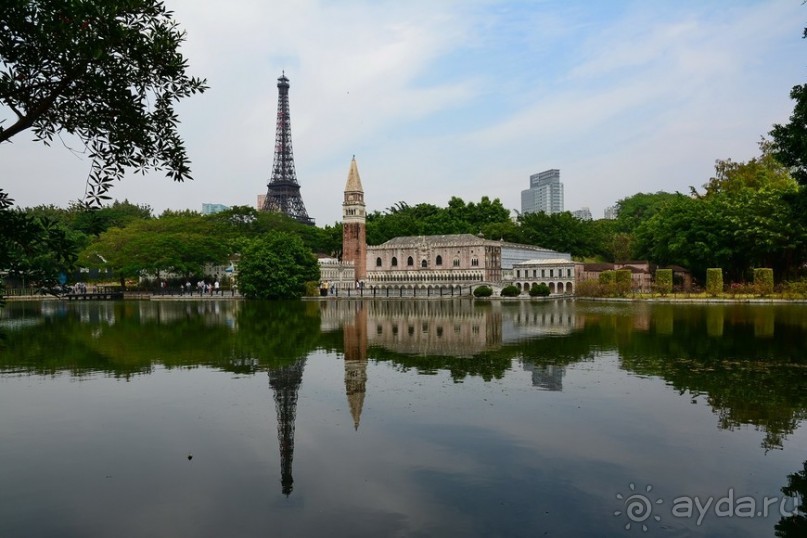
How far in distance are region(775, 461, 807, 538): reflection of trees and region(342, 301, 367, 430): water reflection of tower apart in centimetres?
654

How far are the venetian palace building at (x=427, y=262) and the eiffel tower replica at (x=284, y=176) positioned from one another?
3799cm

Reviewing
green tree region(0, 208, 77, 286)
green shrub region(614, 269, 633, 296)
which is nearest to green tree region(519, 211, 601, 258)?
green shrub region(614, 269, 633, 296)

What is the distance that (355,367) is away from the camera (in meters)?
17.8

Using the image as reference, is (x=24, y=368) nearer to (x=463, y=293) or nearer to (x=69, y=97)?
(x=69, y=97)

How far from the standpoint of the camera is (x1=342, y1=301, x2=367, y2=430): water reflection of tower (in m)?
13.2

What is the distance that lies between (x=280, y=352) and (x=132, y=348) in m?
5.92

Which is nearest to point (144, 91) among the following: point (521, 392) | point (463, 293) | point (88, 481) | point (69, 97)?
point (69, 97)

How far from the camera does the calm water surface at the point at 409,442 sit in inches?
301

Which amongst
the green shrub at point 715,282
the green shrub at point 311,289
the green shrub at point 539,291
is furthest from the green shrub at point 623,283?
the green shrub at point 311,289

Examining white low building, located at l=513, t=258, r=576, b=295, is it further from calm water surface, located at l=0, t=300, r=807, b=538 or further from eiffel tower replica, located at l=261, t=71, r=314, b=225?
eiffel tower replica, located at l=261, t=71, r=314, b=225

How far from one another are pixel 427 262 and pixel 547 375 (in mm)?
62086

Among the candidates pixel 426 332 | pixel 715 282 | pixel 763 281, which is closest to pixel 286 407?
pixel 426 332

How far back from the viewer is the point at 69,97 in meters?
7.67

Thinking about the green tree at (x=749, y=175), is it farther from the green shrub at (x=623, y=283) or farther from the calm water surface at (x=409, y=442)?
the calm water surface at (x=409, y=442)
